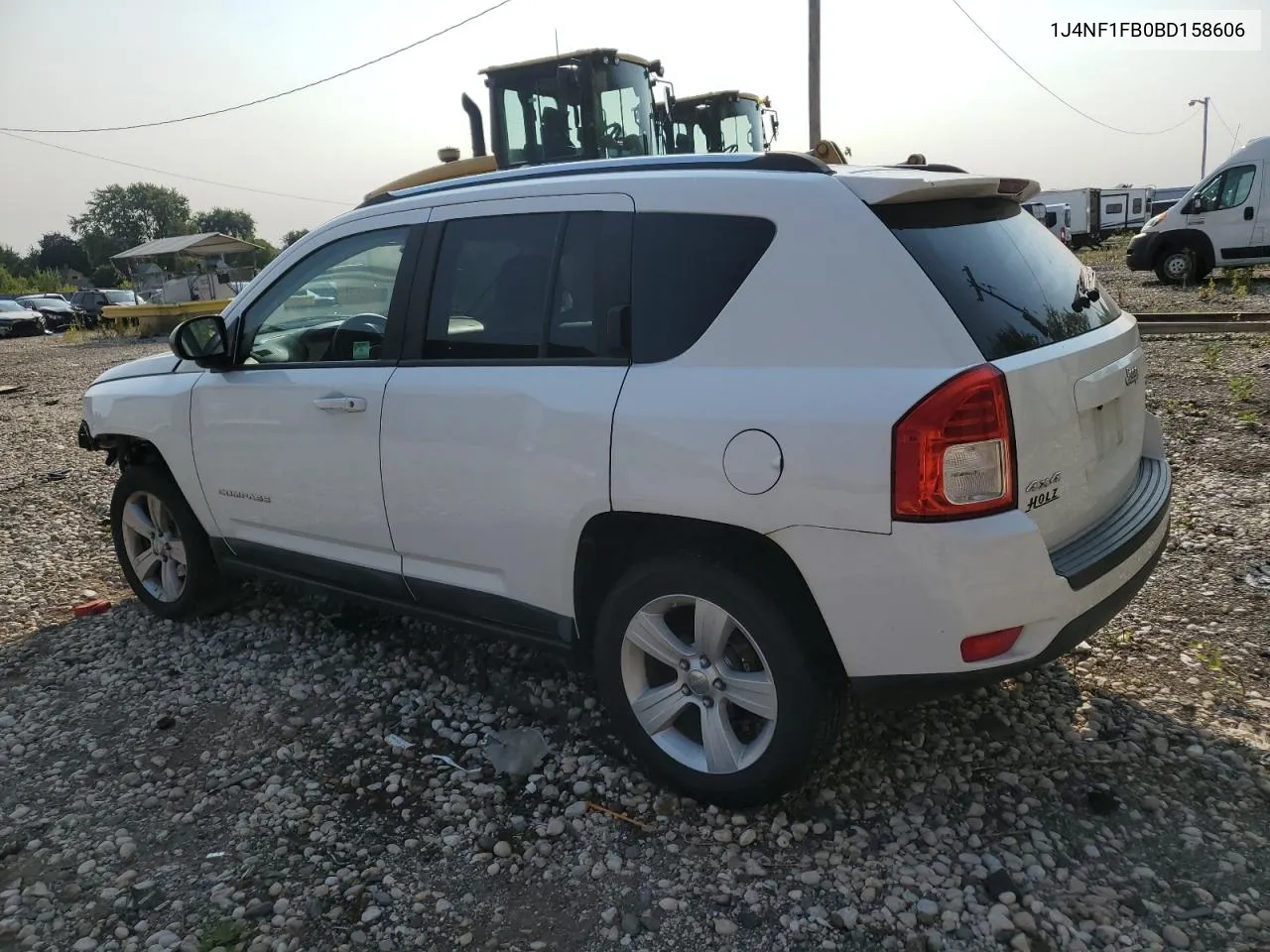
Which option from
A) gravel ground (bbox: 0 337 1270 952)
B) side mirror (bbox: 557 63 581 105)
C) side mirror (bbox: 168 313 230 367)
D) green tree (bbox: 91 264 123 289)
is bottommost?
gravel ground (bbox: 0 337 1270 952)

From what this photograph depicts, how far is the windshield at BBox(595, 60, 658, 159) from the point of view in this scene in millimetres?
10805

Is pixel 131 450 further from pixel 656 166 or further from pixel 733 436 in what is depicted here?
pixel 733 436

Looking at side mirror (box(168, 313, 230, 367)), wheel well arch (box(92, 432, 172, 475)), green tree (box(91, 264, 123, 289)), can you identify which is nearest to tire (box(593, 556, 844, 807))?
side mirror (box(168, 313, 230, 367))

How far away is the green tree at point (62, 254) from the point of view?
84.1m

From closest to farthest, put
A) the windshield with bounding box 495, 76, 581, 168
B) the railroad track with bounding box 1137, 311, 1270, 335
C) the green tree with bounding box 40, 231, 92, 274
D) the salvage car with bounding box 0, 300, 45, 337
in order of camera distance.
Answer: the railroad track with bounding box 1137, 311, 1270, 335 → the windshield with bounding box 495, 76, 581, 168 → the salvage car with bounding box 0, 300, 45, 337 → the green tree with bounding box 40, 231, 92, 274

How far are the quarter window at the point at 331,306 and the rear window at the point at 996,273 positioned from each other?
196cm

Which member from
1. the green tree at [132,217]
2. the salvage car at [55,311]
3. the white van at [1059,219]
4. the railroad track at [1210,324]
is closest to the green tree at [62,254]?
the green tree at [132,217]

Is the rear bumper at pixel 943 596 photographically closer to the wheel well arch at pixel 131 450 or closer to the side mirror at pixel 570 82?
the wheel well arch at pixel 131 450

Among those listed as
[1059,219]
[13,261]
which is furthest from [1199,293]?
[13,261]

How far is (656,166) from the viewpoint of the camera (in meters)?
3.19

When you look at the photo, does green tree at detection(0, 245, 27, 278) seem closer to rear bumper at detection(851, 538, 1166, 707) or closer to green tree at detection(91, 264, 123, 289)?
green tree at detection(91, 264, 123, 289)

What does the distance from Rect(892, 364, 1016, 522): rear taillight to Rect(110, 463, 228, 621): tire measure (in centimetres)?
356

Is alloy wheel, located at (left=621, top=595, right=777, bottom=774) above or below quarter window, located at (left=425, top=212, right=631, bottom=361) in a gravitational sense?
below

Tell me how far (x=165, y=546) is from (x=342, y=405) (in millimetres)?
1854
